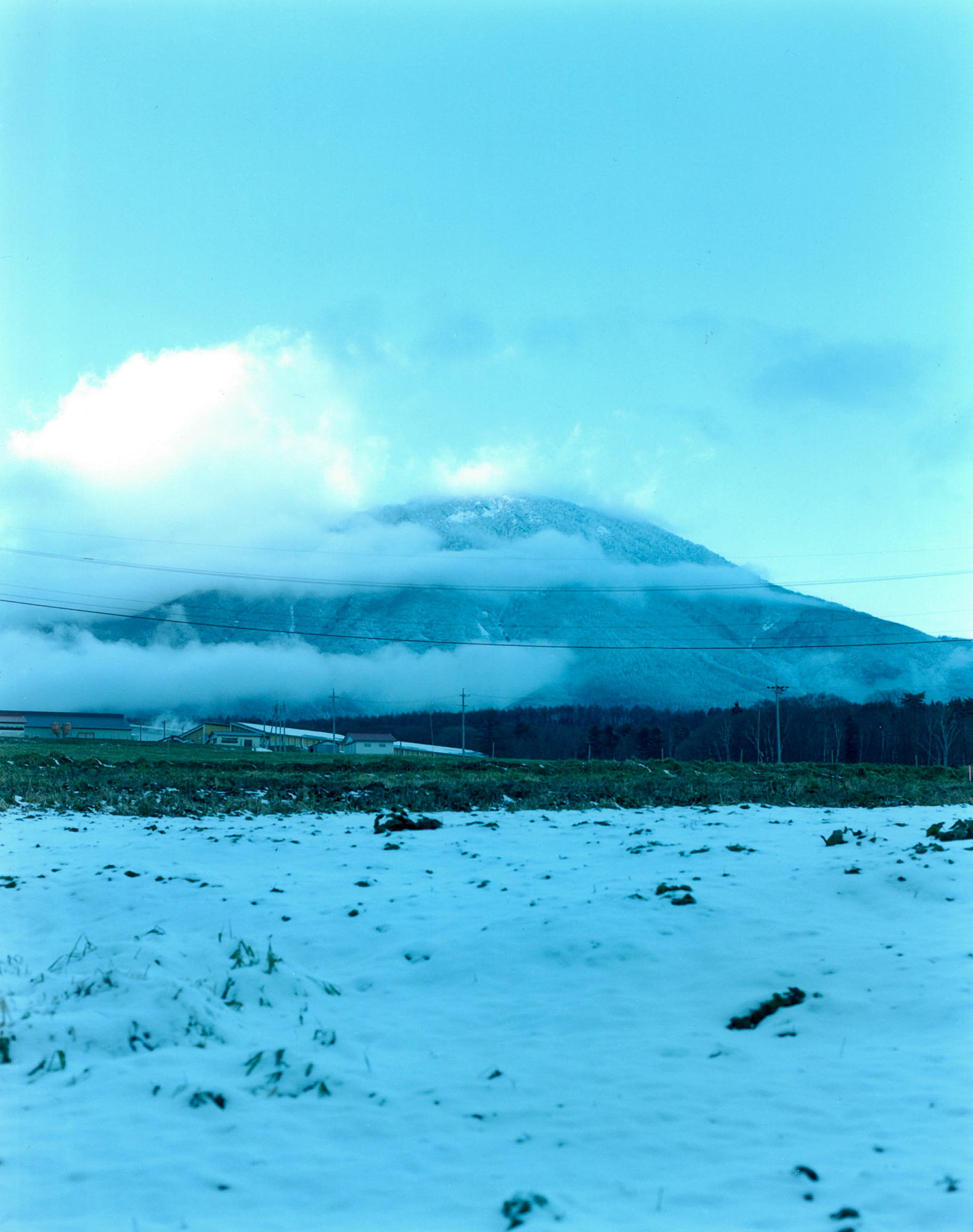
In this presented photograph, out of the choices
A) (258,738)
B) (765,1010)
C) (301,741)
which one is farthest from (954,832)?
(258,738)

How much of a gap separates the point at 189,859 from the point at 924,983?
32.1 feet

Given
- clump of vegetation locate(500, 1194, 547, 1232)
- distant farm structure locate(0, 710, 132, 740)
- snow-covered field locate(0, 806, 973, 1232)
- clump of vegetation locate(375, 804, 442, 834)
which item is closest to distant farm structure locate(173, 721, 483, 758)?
distant farm structure locate(0, 710, 132, 740)

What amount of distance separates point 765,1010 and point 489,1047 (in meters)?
2.27

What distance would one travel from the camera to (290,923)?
902 cm

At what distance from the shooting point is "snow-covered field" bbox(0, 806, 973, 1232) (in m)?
4.26

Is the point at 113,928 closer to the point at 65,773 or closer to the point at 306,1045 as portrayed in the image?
the point at 306,1045

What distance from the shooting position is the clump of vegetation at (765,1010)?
21.0ft

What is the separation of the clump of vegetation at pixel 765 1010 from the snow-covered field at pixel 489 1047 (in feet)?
0.20

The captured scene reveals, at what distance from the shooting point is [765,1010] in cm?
658

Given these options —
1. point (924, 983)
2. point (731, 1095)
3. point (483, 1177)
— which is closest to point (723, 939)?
point (924, 983)

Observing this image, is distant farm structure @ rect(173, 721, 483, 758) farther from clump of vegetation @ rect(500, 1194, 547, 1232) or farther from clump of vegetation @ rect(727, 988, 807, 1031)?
clump of vegetation @ rect(500, 1194, 547, 1232)

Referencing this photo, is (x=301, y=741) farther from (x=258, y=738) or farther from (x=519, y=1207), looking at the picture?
(x=519, y=1207)

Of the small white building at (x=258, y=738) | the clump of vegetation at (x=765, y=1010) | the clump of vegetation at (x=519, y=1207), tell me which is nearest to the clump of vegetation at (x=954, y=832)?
the clump of vegetation at (x=765, y=1010)

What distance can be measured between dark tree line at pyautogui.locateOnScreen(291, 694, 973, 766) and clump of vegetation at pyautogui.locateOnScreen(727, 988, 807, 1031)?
272 ft
